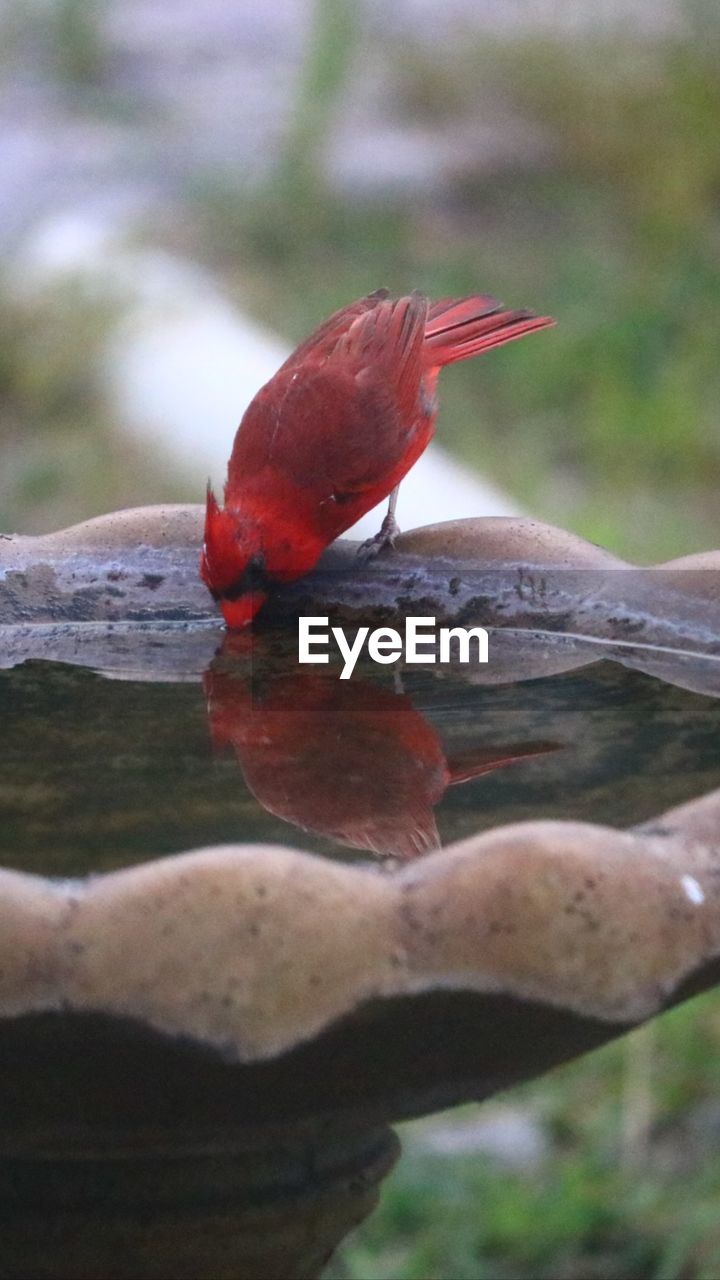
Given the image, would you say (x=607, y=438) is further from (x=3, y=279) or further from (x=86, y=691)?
(x=86, y=691)

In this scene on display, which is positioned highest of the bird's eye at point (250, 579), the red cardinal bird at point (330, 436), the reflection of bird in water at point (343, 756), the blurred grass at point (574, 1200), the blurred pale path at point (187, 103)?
the blurred pale path at point (187, 103)

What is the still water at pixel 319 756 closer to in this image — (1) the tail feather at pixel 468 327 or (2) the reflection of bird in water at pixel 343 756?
(2) the reflection of bird in water at pixel 343 756

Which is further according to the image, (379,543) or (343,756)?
(379,543)

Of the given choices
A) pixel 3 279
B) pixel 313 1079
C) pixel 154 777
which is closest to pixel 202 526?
pixel 154 777

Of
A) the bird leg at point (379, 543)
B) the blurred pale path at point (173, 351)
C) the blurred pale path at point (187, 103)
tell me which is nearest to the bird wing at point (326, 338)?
the bird leg at point (379, 543)

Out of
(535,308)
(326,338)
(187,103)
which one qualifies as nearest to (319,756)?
(326,338)

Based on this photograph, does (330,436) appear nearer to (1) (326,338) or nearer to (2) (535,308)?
(1) (326,338)
